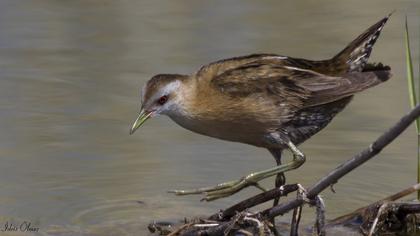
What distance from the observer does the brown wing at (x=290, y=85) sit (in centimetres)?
708

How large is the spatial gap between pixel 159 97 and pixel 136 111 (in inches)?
87.8

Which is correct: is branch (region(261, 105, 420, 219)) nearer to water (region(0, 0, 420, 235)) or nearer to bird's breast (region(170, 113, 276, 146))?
bird's breast (region(170, 113, 276, 146))

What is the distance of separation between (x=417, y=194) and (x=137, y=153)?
211 centimetres

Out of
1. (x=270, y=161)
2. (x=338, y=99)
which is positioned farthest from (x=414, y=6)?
(x=338, y=99)

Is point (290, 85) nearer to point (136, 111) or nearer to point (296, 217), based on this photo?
point (296, 217)

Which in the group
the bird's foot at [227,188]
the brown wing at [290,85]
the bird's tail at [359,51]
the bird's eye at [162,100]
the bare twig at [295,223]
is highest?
the bird's tail at [359,51]

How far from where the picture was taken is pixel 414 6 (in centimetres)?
1174

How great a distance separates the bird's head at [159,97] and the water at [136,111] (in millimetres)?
712

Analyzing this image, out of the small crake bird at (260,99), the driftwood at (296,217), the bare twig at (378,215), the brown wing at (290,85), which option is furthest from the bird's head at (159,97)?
the bare twig at (378,215)

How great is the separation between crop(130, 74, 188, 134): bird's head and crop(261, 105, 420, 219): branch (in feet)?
3.30

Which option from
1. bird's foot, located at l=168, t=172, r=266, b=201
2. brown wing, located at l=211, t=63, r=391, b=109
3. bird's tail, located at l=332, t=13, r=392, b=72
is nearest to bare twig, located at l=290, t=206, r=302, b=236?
bird's foot, located at l=168, t=172, r=266, b=201

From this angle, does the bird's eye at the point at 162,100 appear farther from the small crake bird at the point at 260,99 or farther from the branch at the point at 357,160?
the branch at the point at 357,160

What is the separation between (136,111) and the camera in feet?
30.4

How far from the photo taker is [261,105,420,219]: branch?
5.32 meters
